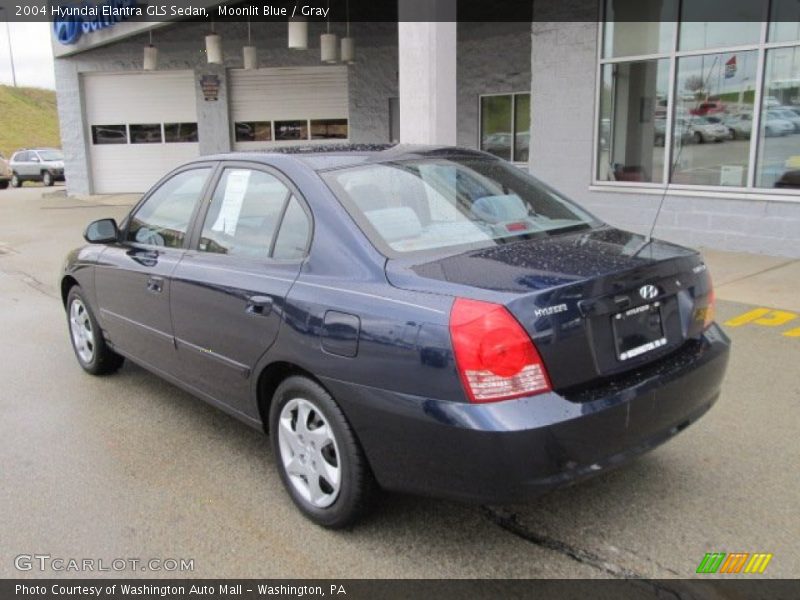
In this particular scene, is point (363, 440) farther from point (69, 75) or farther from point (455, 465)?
point (69, 75)

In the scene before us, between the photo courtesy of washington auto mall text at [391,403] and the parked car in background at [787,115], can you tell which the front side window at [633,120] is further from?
the photo courtesy of washington auto mall text at [391,403]

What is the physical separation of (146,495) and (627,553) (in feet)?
7.36

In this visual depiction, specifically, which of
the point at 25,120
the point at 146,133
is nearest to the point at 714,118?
the point at 146,133

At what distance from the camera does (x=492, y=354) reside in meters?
2.58

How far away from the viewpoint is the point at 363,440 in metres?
2.90

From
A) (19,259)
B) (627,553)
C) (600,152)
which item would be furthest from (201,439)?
(19,259)

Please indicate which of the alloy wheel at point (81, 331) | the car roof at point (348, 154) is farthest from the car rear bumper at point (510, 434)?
the alloy wheel at point (81, 331)

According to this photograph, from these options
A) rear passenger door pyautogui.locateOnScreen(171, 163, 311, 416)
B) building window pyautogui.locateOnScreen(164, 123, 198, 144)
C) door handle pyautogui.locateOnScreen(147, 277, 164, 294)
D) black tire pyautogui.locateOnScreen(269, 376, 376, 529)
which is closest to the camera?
black tire pyautogui.locateOnScreen(269, 376, 376, 529)

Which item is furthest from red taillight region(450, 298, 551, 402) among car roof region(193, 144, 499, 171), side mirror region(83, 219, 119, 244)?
side mirror region(83, 219, 119, 244)

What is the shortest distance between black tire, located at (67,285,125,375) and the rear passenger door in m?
1.45

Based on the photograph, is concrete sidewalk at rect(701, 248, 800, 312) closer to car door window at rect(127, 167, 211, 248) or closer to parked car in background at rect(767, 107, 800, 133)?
parked car in background at rect(767, 107, 800, 133)

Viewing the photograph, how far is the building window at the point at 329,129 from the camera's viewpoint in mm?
20156

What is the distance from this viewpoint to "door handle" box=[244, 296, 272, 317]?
3293 mm

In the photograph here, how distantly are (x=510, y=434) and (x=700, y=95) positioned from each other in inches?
322
